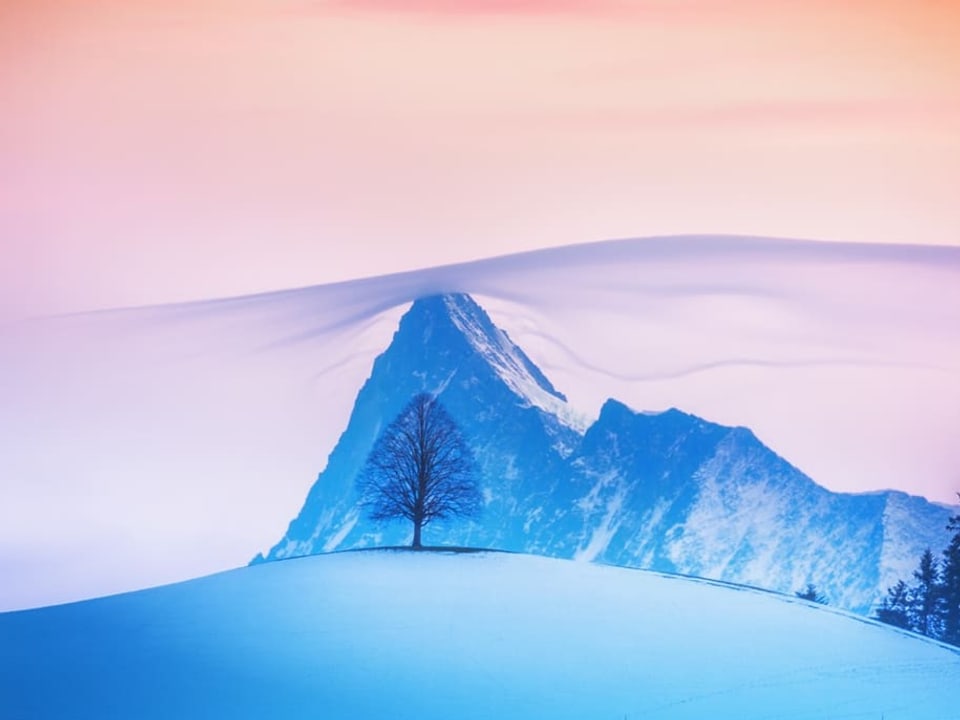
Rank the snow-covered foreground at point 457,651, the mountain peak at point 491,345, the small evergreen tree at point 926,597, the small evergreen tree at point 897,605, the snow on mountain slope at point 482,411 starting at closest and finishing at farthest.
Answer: the snow-covered foreground at point 457,651
the small evergreen tree at point 926,597
the small evergreen tree at point 897,605
the snow on mountain slope at point 482,411
the mountain peak at point 491,345

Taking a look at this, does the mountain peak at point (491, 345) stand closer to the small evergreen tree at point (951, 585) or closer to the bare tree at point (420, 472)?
the small evergreen tree at point (951, 585)

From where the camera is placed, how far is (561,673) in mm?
16109

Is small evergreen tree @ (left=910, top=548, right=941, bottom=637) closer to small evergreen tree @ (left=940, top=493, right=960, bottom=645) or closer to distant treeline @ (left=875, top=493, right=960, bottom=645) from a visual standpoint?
distant treeline @ (left=875, top=493, right=960, bottom=645)

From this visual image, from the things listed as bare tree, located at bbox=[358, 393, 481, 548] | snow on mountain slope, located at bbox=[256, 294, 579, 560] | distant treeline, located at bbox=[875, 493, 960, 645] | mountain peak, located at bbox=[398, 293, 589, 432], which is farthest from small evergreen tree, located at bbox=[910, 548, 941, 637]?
mountain peak, located at bbox=[398, 293, 589, 432]

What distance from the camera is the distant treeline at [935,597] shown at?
28.5 m

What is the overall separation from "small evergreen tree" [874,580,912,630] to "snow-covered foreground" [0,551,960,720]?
11307 mm

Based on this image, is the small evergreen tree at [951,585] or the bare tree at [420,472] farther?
the small evergreen tree at [951,585]

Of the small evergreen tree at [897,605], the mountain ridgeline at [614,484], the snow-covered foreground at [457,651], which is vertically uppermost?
the mountain ridgeline at [614,484]

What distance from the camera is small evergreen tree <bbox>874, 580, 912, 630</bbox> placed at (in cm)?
2932

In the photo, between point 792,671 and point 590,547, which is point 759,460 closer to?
point 590,547

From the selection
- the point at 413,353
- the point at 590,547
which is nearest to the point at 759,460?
the point at 590,547

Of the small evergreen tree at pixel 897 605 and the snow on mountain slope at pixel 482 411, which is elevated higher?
the snow on mountain slope at pixel 482 411

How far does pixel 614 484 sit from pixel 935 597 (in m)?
47.9

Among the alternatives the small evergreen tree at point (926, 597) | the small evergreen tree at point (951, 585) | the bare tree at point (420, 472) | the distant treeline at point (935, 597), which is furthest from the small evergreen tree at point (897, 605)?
the bare tree at point (420, 472)
